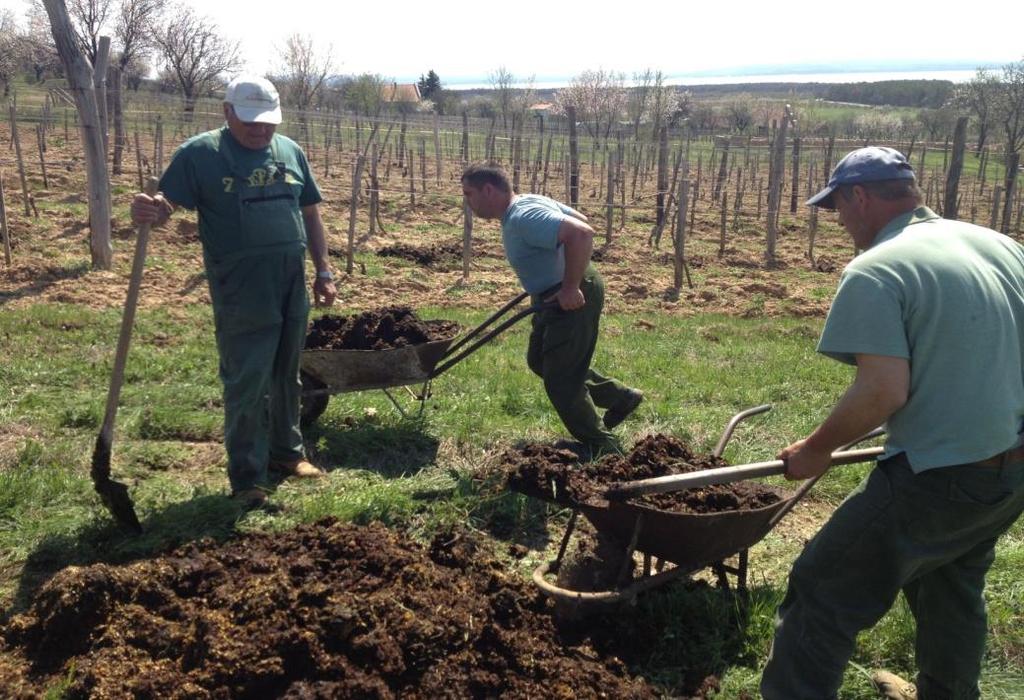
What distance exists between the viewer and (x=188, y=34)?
38.1m

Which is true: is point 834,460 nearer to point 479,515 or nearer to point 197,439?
point 479,515

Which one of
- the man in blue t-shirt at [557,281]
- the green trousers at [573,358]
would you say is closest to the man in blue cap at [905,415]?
the man in blue t-shirt at [557,281]

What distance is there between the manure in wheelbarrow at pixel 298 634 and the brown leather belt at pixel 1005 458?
1391 millimetres

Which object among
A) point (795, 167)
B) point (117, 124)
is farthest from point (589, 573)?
point (795, 167)

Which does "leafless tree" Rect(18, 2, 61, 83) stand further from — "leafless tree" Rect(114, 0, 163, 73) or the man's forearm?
the man's forearm

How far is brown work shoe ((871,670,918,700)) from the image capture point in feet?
10.5

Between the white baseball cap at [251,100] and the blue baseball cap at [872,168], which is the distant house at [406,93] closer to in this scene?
the white baseball cap at [251,100]

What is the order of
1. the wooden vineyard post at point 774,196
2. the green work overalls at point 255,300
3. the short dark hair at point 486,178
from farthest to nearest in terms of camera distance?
the wooden vineyard post at point 774,196, the short dark hair at point 486,178, the green work overalls at point 255,300

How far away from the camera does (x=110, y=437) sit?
4.17m

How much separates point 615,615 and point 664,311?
8181 mm

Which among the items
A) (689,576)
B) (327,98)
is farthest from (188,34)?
(689,576)

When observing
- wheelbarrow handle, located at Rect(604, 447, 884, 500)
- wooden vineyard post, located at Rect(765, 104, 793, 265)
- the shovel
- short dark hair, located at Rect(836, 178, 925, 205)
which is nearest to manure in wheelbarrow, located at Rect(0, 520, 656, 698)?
the shovel

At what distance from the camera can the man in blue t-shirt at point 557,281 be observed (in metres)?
4.93

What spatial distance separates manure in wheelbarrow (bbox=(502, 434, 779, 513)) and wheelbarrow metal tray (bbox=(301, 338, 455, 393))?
1.02 metres
